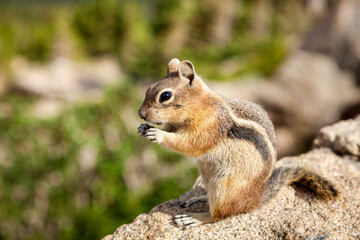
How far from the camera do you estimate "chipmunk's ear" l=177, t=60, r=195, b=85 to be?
11.4ft

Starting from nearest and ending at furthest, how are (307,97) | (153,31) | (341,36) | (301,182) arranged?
(301,182) < (307,97) < (341,36) < (153,31)

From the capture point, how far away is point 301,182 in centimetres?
406

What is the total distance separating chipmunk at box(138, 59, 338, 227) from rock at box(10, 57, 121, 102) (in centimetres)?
1907

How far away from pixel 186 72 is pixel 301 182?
6.01 feet

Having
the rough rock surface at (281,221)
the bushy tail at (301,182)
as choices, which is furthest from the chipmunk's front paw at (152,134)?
the bushy tail at (301,182)

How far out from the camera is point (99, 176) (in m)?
11.7

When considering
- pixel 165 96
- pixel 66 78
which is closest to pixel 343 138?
pixel 165 96

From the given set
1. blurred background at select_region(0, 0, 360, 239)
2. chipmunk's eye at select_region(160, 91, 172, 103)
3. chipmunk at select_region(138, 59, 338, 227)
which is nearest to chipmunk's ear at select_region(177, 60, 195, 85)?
chipmunk at select_region(138, 59, 338, 227)

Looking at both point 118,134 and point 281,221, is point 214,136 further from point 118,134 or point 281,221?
point 118,134

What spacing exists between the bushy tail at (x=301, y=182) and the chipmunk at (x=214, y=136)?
318 mm

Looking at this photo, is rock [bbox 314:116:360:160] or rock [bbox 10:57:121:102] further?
rock [bbox 10:57:121:102]

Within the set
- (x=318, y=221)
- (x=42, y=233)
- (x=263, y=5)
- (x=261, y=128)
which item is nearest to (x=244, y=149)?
(x=261, y=128)

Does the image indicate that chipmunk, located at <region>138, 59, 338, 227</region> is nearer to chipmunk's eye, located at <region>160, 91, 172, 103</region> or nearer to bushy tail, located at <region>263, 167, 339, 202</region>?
chipmunk's eye, located at <region>160, 91, 172, 103</region>

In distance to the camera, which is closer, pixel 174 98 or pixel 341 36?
pixel 174 98
